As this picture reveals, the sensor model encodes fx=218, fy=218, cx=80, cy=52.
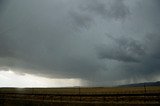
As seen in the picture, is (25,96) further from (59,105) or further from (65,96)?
(59,105)

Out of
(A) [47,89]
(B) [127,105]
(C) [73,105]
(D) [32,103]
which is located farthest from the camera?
(A) [47,89]

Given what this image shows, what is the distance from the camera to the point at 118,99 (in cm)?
3366

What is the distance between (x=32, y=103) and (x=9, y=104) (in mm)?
5647

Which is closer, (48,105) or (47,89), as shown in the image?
(48,105)

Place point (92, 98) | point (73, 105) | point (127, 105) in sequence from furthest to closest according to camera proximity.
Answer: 1. point (92, 98)
2. point (73, 105)
3. point (127, 105)

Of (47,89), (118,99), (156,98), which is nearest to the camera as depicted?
(156,98)

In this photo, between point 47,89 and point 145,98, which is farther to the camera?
point 47,89

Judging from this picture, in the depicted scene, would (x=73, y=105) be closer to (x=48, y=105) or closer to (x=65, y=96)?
(x=48, y=105)

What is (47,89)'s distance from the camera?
56.5m

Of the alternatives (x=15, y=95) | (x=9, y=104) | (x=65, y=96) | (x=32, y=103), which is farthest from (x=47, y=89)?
(x=32, y=103)

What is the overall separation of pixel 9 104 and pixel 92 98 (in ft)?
Result: 42.8

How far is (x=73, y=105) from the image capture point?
25312mm

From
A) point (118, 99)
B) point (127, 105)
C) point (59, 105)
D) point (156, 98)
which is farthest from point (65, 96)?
point (127, 105)

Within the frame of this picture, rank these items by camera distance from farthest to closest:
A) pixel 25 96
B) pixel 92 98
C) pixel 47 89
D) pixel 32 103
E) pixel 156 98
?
pixel 47 89, pixel 25 96, pixel 92 98, pixel 156 98, pixel 32 103
